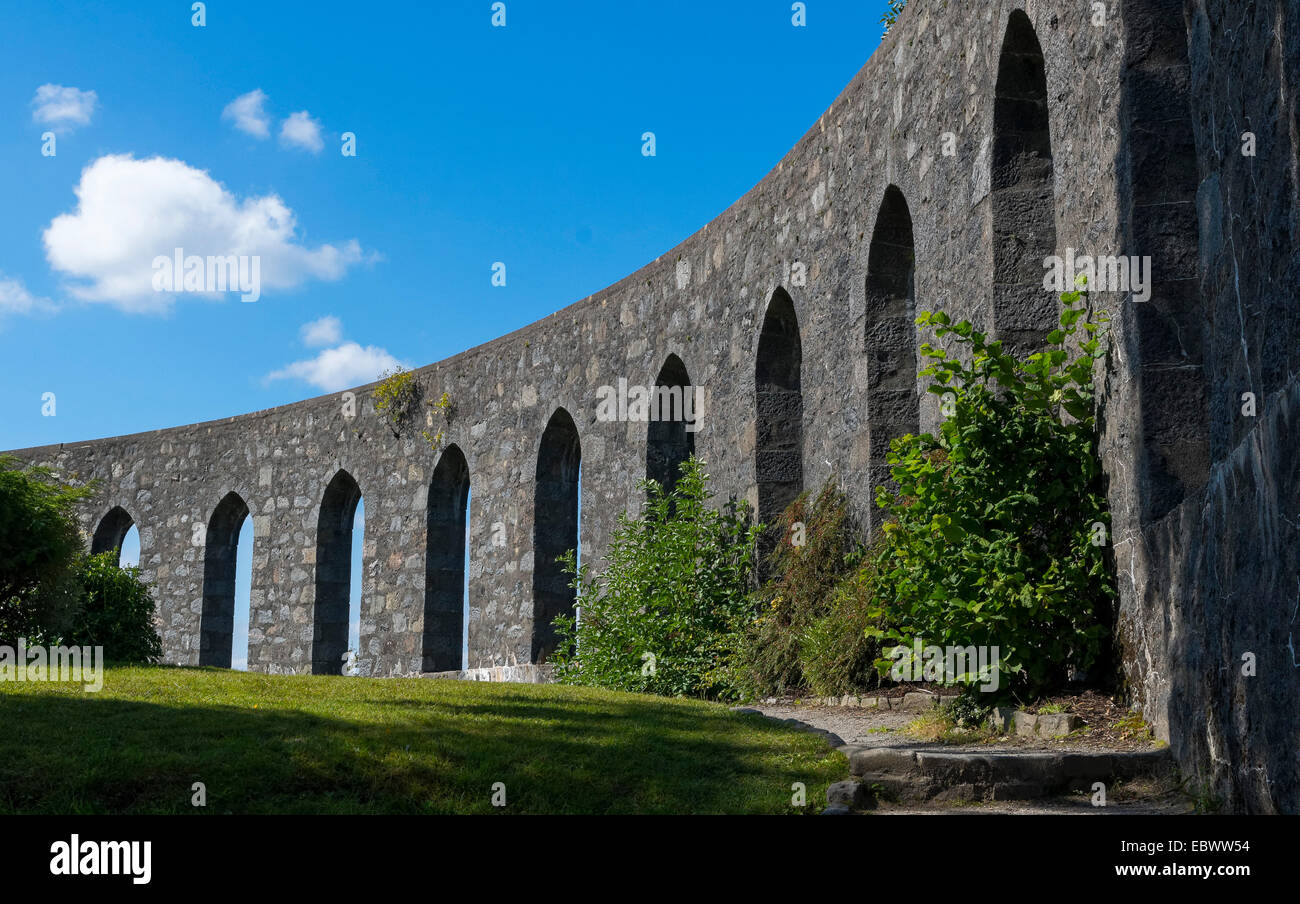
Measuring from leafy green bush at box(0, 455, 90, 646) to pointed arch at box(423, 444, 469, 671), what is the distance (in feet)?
18.5

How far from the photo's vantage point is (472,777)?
17.0 feet

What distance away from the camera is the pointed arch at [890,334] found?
930cm

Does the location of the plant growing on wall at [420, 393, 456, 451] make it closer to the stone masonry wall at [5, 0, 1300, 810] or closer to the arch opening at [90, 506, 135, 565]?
the stone masonry wall at [5, 0, 1300, 810]

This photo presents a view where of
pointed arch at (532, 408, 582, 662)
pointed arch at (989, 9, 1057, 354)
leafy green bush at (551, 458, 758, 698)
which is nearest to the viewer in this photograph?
pointed arch at (989, 9, 1057, 354)

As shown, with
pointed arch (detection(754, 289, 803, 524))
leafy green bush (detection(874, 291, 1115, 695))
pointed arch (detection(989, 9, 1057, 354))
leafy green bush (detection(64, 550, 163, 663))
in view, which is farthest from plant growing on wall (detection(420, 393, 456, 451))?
leafy green bush (detection(874, 291, 1115, 695))

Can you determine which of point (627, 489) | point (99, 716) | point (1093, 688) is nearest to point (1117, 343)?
point (1093, 688)

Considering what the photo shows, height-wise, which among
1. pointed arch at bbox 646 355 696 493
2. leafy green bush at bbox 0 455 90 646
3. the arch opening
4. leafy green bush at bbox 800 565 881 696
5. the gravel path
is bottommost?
the gravel path

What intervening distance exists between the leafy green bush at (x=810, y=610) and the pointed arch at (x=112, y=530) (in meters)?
12.8

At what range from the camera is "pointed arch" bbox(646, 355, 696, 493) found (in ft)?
42.2

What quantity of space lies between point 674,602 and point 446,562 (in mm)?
5038

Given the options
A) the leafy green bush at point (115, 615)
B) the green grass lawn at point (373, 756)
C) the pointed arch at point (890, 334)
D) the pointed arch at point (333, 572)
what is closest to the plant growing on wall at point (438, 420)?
the pointed arch at point (333, 572)

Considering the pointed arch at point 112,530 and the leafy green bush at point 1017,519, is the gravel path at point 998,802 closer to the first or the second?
the leafy green bush at point 1017,519
